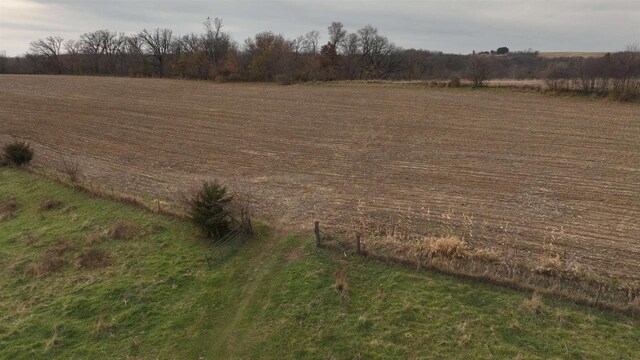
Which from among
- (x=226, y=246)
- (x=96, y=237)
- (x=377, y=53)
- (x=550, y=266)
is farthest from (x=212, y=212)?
(x=377, y=53)

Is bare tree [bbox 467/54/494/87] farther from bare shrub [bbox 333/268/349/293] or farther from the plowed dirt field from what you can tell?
bare shrub [bbox 333/268/349/293]

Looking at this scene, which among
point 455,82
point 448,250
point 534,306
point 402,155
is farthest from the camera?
point 455,82

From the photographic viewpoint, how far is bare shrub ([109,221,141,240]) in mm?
20094

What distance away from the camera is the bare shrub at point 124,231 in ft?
65.9

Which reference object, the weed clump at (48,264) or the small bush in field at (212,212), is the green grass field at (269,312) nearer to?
the weed clump at (48,264)

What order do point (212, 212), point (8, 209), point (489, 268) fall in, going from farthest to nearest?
1. point (8, 209)
2. point (212, 212)
3. point (489, 268)

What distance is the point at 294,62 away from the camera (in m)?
89.5

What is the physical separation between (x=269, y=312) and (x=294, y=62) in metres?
79.9

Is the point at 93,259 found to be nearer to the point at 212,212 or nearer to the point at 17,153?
the point at 212,212

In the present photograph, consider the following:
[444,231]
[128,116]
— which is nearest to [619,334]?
[444,231]

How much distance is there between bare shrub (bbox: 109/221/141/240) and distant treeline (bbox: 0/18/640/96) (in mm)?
50310

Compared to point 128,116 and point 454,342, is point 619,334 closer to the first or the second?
point 454,342

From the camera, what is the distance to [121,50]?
135m

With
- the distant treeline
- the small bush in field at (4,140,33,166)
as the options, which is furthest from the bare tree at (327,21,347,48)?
the small bush in field at (4,140,33,166)
